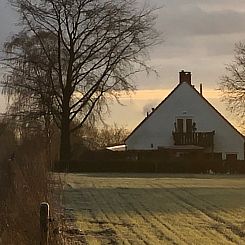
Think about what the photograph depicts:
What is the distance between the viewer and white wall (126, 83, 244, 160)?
67.7 metres

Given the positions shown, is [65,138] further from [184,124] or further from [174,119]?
[184,124]

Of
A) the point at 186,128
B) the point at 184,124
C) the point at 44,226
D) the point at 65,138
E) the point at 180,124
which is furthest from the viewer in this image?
the point at 180,124

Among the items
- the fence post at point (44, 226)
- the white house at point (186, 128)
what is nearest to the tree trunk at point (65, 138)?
the white house at point (186, 128)

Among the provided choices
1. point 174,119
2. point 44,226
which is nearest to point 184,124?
point 174,119

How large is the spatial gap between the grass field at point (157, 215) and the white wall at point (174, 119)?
3248 cm

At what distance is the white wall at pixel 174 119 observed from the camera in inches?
2665

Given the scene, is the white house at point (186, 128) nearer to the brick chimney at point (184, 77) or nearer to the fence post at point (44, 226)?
the brick chimney at point (184, 77)

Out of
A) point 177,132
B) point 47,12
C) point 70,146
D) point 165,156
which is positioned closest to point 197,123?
point 177,132

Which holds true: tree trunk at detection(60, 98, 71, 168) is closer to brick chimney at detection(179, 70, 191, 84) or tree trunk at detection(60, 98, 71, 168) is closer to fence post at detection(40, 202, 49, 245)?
brick chimney at detection(179, 70, 191, 84)

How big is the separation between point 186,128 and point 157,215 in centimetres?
4585

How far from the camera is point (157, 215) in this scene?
22.6 m

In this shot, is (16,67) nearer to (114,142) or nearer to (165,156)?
(165,156)

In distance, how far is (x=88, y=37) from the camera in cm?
5734

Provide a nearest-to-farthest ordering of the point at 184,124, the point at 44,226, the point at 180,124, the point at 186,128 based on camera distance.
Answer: the point at 44,226, the point at 186,128, the point at 184,124, the point at 180,124
